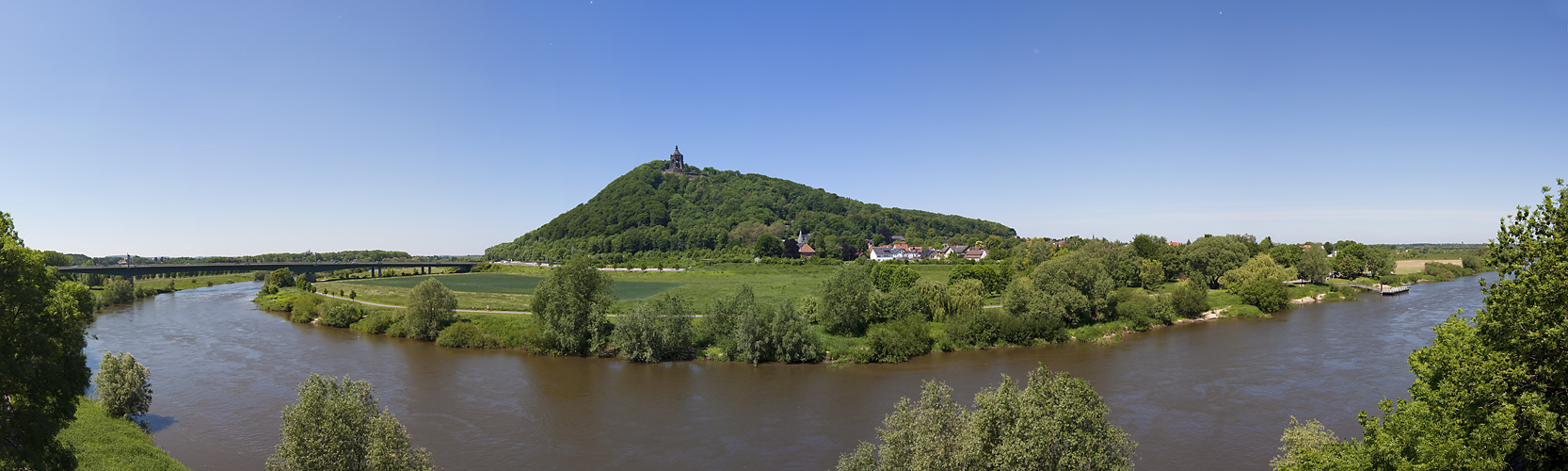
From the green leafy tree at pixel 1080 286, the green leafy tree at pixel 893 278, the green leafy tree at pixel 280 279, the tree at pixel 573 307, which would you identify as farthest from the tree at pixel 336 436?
the green leafy tree at pixel 280 279

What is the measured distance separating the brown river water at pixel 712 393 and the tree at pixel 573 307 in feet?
3.91

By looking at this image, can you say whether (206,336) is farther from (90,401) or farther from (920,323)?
(920,323)

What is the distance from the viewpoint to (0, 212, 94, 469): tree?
1113cm

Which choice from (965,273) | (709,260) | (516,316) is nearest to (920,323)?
(965,273)

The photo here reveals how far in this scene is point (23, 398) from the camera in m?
11.3

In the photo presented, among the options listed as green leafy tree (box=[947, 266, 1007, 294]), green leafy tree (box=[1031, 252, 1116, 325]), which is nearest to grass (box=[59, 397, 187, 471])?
green leafy tree (box=[1031, 252, 1116, 325])

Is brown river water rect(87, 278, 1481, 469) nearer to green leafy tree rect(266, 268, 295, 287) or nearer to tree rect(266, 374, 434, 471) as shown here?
tree rect(266, 374, 434, 471)

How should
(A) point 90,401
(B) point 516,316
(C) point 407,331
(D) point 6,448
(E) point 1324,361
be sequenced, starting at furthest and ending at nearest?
(B) point 516,316
(C) point 407,331
(E) point 1324,361
(A) point 90,401
(D) point 6,448

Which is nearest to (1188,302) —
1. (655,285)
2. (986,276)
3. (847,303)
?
(986,276)

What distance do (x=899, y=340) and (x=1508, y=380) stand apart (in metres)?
25.0

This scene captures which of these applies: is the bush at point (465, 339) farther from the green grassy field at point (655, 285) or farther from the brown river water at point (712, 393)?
the green grassy field at point (655, 285)

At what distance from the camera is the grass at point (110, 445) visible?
16.8 meters

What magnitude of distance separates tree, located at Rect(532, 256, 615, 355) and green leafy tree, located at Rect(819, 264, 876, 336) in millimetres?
12555

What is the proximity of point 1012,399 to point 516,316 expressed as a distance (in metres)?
37.8
